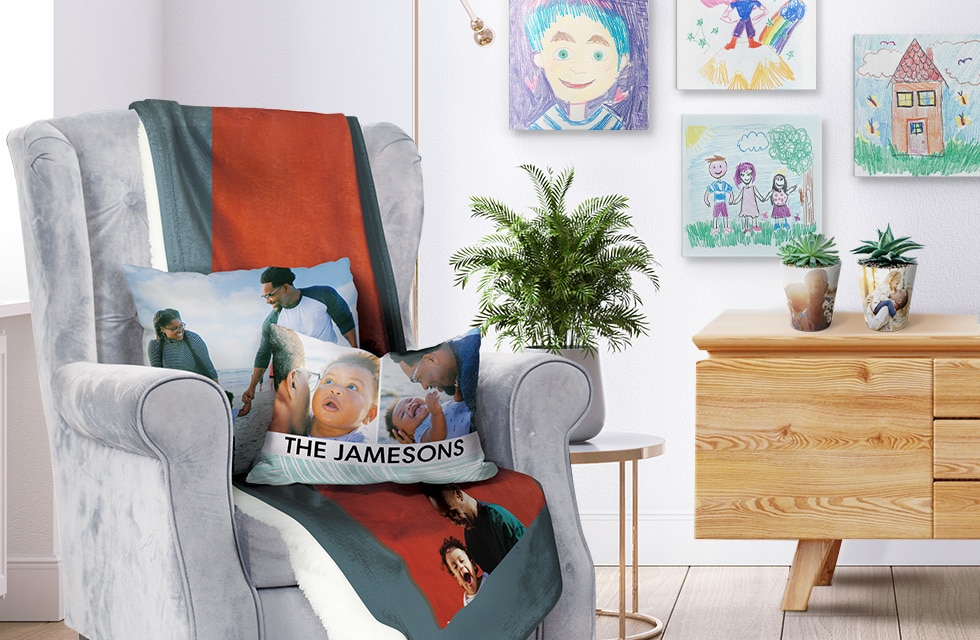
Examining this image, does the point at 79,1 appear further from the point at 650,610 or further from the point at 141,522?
the point at 650,610

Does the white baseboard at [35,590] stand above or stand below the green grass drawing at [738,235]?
below

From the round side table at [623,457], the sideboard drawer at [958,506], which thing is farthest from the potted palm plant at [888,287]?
the round side table at [623,457]

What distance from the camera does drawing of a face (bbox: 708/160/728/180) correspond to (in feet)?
9.95

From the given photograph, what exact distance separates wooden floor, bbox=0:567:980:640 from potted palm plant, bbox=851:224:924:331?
66cm

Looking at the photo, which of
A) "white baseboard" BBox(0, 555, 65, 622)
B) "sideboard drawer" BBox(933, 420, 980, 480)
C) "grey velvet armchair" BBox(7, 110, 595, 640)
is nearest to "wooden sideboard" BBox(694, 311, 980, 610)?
"sideboard drawer" BBox(933, 420, 980, 480)

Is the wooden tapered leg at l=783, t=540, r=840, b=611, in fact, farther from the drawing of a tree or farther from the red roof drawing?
the red roof drawing

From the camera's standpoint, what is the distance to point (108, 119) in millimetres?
2029

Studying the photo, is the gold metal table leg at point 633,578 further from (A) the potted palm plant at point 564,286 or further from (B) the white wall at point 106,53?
(B) the white wall at point 106,53

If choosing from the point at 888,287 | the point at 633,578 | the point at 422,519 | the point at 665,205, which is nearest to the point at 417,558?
the point at 422,519

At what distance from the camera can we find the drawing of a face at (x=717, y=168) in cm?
303

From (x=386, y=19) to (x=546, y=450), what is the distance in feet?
5.62

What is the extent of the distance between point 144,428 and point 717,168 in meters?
1.96

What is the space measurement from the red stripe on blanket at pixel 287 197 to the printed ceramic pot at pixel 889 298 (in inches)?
44.9

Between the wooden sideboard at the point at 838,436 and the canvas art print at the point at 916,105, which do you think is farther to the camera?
the canvas art print at the point at 916,105
